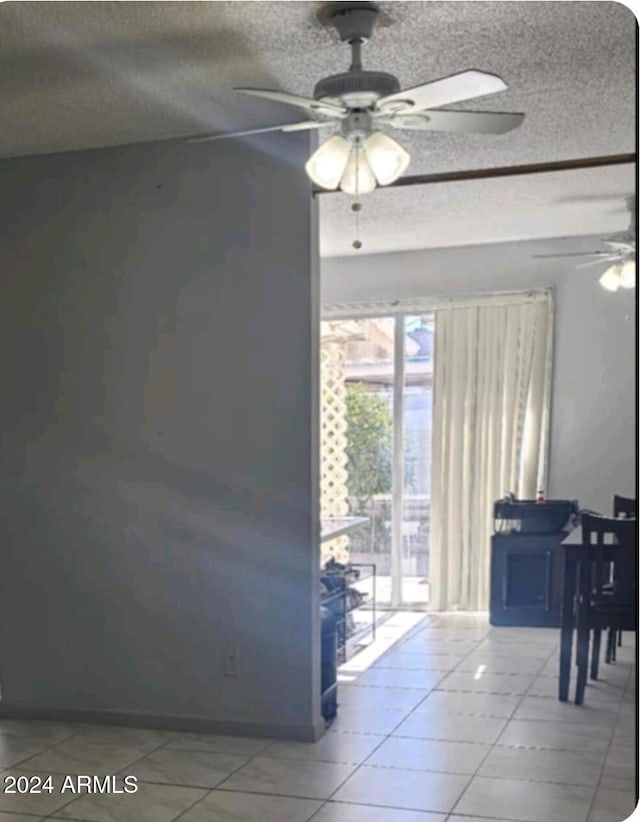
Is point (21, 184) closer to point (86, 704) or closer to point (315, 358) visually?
point (315, 358)

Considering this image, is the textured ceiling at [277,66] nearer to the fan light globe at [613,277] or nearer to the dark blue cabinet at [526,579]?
the fan light globe at [613,277]

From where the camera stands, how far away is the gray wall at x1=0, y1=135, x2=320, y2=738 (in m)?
3.67

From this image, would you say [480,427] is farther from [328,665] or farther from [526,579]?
[328,665]

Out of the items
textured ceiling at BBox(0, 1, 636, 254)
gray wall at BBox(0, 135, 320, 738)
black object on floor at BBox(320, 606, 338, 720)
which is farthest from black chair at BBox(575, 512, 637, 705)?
textured ceiling at BBox(0, 1, 636, 254)

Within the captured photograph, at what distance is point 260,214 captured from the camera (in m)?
3.73

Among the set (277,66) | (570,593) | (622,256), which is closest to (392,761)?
(570,593)

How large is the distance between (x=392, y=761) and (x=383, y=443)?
134 inches

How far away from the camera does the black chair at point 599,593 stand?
3.90 metres

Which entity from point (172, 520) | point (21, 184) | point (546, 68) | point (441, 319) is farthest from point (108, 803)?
point (441, 319)

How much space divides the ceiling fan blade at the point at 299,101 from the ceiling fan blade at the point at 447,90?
0.14 m

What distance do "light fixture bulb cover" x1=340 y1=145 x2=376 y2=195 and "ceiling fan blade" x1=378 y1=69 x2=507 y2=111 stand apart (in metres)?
0.16

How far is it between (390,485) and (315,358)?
303 centimetres

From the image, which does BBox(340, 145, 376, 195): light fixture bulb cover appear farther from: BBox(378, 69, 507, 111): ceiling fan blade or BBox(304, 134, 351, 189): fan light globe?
BBox(378, 69, 507, 111): ceiling fan blade

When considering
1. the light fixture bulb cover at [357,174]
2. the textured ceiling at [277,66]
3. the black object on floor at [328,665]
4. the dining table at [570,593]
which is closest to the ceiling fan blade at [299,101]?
the light fixture bulb cover at [357,174]
